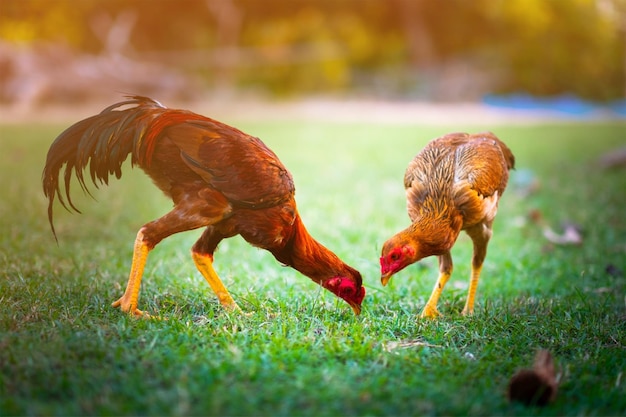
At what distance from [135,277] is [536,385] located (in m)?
1.78

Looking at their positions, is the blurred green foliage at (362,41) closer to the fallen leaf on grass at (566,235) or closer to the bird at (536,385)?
the fallen leaf on grass at (566,235)

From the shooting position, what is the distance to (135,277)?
308 cm

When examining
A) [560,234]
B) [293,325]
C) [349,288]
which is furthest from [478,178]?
[560,234]

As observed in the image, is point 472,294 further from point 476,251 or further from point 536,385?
point 536,385

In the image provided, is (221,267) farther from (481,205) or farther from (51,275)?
(481,205)

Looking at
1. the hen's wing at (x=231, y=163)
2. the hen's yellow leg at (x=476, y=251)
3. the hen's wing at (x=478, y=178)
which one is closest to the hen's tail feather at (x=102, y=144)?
the hen's wing at (x=231, y=163)

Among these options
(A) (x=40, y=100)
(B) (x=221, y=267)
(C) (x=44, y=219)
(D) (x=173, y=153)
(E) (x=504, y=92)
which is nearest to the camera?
(D) (x=173, y=153)

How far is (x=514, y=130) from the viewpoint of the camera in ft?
41.4

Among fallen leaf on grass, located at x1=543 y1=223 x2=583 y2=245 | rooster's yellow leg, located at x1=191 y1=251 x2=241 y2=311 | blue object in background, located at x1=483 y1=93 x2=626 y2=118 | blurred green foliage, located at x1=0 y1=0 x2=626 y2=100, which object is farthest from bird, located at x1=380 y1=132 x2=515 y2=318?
blue object in background, located at x1=483 y1=93 x2=626 y2=118

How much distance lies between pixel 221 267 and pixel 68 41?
41.8 ft

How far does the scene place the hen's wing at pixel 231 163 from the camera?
3.09 metres

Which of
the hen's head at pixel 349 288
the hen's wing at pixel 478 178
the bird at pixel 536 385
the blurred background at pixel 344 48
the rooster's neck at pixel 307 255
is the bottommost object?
the bird at pixel 536 385

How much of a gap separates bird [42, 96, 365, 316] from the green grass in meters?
0.36

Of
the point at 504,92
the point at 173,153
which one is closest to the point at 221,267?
the point at 173,153
